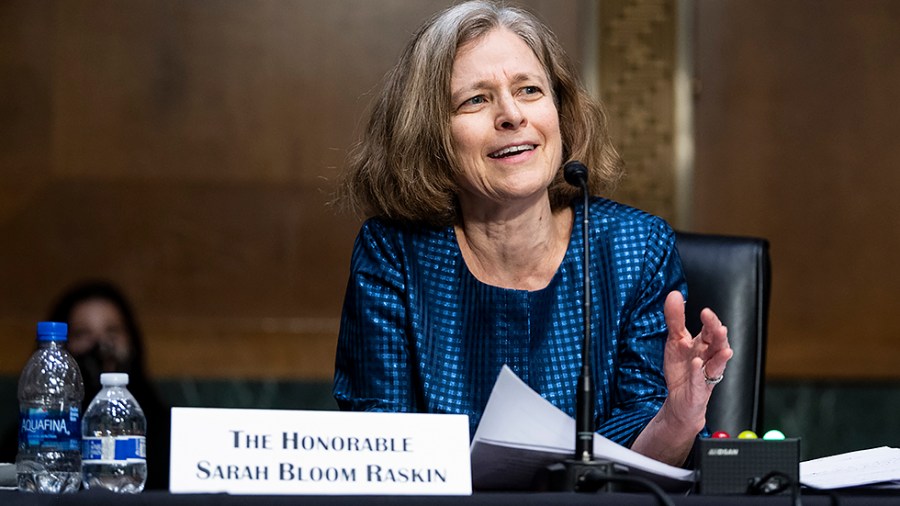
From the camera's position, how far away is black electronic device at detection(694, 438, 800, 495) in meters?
1.47

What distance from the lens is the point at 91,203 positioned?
433 cm

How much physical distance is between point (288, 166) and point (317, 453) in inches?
117

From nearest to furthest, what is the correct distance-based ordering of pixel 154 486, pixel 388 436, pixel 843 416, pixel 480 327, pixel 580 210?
pixel 388 436, pixel 480 327, pixel 580 210, pixel 154 486, pixel 843 416

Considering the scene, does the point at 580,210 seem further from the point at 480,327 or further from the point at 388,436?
the point at 388,436

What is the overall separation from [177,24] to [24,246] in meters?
0.92

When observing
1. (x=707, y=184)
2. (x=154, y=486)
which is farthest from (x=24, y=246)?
(x=707, y=184)

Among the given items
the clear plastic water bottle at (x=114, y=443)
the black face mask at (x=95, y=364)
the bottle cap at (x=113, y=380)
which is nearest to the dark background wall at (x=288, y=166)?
the black face mask at (x=95, y=364)

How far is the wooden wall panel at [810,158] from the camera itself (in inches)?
Answer: 168

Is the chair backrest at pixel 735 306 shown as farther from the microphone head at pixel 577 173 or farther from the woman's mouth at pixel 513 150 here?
the microphone head at pixel 577 173

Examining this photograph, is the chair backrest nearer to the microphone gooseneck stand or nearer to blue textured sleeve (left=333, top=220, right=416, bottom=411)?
blue textured sleeve (left=333, top=220, right=416, bottom=411)

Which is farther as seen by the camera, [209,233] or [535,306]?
[209,233]

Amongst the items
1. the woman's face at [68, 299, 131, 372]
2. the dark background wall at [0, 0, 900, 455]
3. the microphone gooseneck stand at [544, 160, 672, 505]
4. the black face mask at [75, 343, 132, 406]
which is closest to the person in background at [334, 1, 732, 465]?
the microphone gooseneck stand at [544, 160, 672, 505]

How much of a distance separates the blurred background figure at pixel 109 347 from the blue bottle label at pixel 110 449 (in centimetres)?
200

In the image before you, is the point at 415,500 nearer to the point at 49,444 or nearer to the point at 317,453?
the point at 317,453
